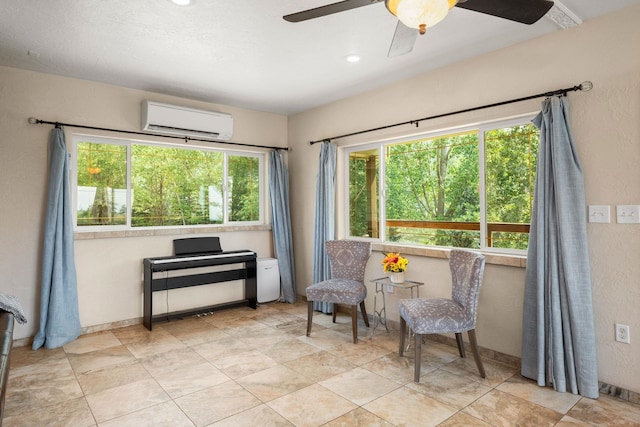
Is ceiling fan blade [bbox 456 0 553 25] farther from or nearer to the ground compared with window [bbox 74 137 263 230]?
farther from the ground

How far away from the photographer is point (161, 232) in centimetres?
430

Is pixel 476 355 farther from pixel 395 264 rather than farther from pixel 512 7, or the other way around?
pixel 512 7

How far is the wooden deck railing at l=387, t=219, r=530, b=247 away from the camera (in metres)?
3.14

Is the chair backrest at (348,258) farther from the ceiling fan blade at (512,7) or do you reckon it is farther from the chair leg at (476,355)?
the ceiling fan blade at (512,7)

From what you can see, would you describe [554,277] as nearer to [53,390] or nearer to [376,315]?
[376,315]

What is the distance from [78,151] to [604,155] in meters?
4.56

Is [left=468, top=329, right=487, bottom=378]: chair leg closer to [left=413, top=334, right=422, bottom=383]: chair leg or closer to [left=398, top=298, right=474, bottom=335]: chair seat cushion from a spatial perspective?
[left=398, top=298, right=474, bottom=335]: chair seat cushion

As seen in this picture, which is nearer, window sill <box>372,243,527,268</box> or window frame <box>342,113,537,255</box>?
window sill <box>372,243,527,268</box>

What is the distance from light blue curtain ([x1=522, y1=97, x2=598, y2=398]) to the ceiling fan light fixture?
1.60 metres

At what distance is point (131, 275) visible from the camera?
409 cm

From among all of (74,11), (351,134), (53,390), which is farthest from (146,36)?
(53,390)

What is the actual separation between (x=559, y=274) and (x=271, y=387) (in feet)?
7.00

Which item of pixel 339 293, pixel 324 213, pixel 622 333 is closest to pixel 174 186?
pixel 324 213

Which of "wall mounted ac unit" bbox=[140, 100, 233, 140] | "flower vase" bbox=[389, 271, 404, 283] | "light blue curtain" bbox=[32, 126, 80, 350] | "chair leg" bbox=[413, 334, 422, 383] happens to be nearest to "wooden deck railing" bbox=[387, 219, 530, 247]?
"flower vase" bbox=[389, 271, 404, 283]
